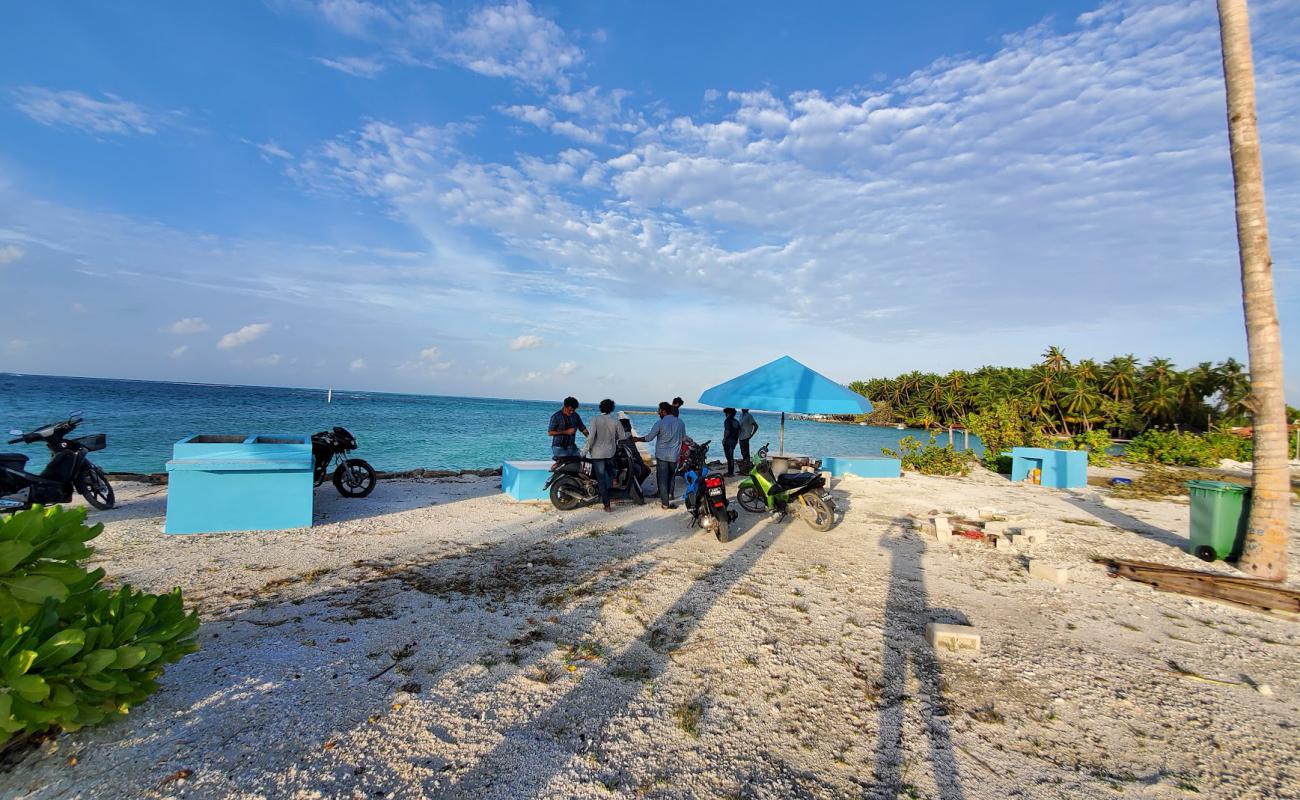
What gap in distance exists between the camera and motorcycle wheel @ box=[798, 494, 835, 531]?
712cm

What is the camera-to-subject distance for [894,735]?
2748mm

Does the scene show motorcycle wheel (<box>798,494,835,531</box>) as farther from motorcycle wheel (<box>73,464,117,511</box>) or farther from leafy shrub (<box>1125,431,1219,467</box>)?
leafy shrub (<box>1125,431,1219,467</box>)

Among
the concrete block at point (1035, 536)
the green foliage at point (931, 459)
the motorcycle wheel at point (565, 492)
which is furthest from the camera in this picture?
the green foliage at point (931, 459)

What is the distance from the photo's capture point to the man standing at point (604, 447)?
25.0 ft

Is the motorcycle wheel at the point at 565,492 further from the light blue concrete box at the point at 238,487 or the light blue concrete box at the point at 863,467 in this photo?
the light blue concrete box at the point at 863,467

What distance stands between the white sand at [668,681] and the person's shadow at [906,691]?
2 centimetres

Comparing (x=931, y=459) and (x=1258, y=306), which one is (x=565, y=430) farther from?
(x=931, y=459)

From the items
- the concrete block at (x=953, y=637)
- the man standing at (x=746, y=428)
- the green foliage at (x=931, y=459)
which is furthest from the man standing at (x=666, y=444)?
the green foliage at (x=931, y=459)

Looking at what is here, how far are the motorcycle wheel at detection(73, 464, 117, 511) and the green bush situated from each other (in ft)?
20.1

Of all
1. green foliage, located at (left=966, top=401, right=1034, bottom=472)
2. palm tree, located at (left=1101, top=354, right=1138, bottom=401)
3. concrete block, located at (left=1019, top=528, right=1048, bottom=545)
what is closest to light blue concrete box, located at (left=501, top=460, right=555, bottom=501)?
concrete block, located at (left=1019, top=528, right=1048, bottom=545)

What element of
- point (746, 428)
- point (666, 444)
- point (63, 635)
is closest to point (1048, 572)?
point (666, 444)

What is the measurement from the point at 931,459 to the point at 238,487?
13.9 metres

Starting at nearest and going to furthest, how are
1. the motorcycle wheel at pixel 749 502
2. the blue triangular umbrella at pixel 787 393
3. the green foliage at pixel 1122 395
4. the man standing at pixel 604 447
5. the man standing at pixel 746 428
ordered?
the man standing at pixel 604 447
the motorcycle wheel at pixel 749 502
the blue triangular umbrella at pixel 787 393
the man standing at pixel 746 428
the green foliage at pixel 1122 395

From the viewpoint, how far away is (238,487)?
6188mm
